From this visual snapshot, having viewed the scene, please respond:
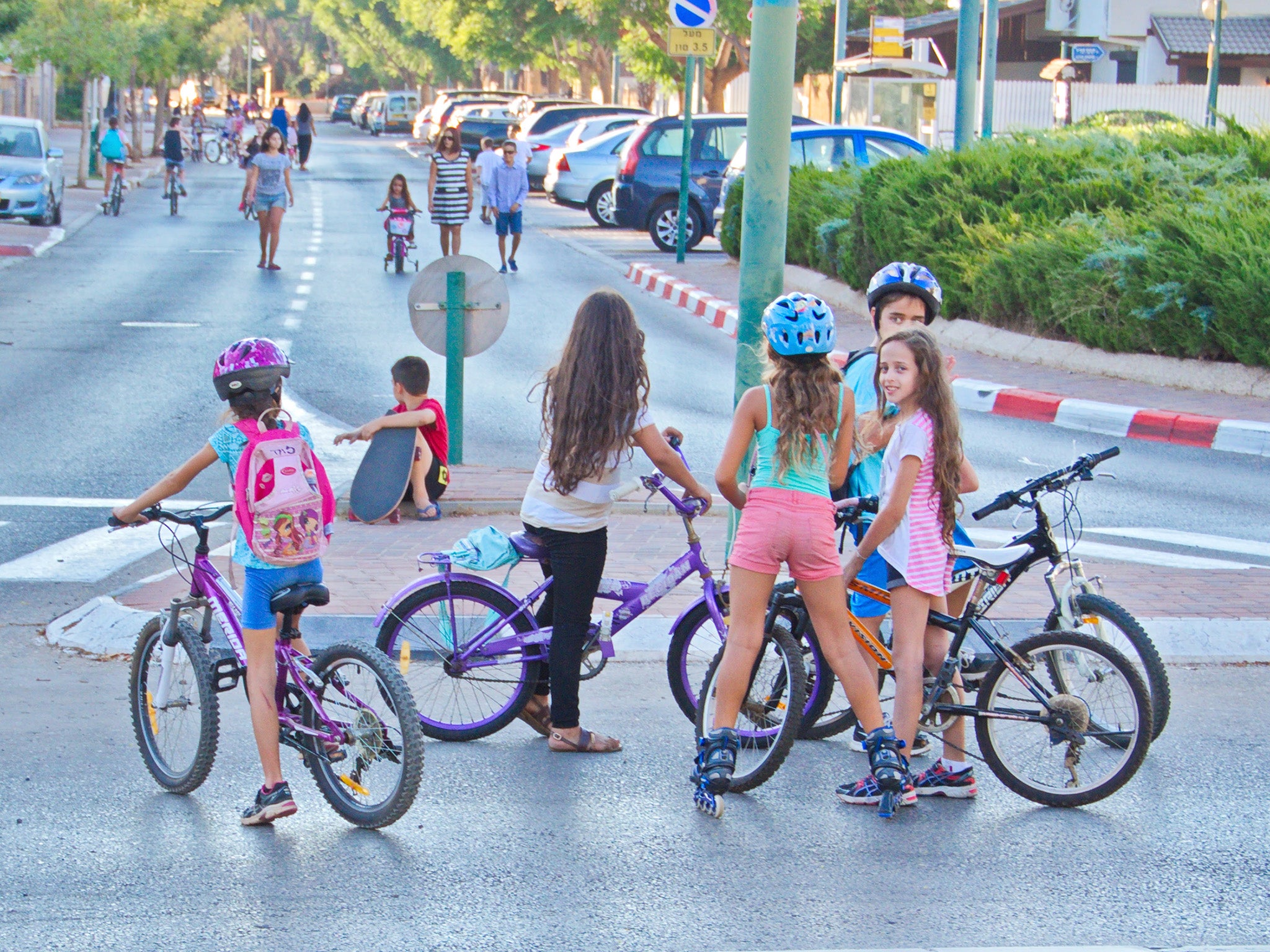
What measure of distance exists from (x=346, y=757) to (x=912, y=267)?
7.79 ft

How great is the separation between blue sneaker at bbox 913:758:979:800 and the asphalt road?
4 cm

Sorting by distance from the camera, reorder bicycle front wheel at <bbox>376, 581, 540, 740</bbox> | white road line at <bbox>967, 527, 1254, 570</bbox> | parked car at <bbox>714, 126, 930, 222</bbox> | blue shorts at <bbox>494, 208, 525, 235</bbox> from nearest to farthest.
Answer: bicycle front wheel at <bbox>376, 581, 540, 740</bbox> < white road line at <bbox>967, 527, 1254, 570</bbox> < blue shorts at <bbox>494, 208, 525, 235</bbox> < parked car at <bbox>714, 126, 930, 222</bbox>

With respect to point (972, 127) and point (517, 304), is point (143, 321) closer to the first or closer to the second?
point (517, 304)

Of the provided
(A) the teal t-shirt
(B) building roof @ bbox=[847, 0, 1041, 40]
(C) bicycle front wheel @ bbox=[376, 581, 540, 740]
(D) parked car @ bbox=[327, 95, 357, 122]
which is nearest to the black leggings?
(C) bicycle front wheel @ bbox=[376, 581, 540, 740]

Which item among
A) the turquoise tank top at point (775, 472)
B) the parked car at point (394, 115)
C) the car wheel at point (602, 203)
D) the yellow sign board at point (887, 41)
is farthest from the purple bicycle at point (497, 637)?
the parked car at point (394, 115)

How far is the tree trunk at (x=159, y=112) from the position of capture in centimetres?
4888

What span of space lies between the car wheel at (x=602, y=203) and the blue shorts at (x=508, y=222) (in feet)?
24.3

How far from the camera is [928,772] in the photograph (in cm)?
509

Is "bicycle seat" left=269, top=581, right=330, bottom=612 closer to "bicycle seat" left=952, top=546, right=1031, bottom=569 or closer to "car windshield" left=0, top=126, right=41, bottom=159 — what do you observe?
"bicycle seat" left=952, top=546, right=1031, bottom=569

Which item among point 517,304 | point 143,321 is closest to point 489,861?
point 143,321

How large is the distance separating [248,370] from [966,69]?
49.9ft

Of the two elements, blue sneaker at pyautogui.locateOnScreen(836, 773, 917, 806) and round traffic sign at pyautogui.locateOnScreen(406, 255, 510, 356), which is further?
round traffic sign at pyautogui.locateOnScreen(406, 255, 510, 356)

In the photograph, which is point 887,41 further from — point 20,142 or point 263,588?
point 263,588

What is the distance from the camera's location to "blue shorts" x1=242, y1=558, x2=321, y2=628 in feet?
15.2
